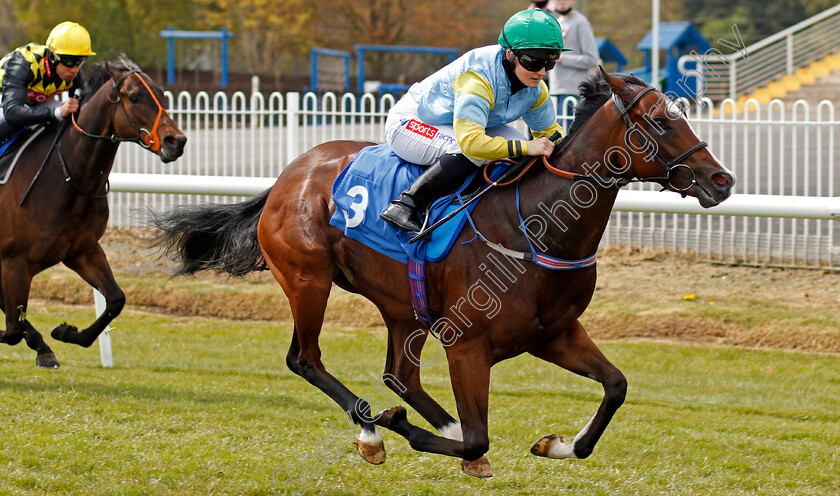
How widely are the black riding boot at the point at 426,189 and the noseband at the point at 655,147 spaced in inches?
26.3

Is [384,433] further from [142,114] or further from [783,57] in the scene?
[783,57]

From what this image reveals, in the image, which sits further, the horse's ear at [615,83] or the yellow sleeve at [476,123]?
the yellow sleeve at [476,123]

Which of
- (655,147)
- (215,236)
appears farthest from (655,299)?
(655,147)

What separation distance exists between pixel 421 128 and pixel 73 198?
2.76 meters

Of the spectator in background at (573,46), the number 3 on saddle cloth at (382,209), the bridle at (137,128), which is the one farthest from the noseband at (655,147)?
the spectator in background at (573,46)

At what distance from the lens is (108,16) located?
31703mm

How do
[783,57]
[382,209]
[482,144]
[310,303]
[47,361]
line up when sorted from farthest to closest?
[783,57]
[47,361]
[310,303]
[382,209]
[482,144]

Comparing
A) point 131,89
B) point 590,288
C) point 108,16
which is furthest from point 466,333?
point 108,16

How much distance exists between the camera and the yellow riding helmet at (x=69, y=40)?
602 centimetres

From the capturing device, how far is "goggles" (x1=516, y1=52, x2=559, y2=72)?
12.5ft

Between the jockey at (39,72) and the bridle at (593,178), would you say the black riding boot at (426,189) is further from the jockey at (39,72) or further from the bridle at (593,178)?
the jockey at (39,72)

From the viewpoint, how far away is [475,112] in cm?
383

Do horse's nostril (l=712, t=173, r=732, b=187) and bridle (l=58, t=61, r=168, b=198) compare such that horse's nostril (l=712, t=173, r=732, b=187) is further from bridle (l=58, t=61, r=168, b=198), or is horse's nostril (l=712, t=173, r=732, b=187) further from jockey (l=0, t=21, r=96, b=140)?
jockey (l=0, t=21, r=96, b=140)

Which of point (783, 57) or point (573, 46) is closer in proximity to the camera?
point (573, 46)
